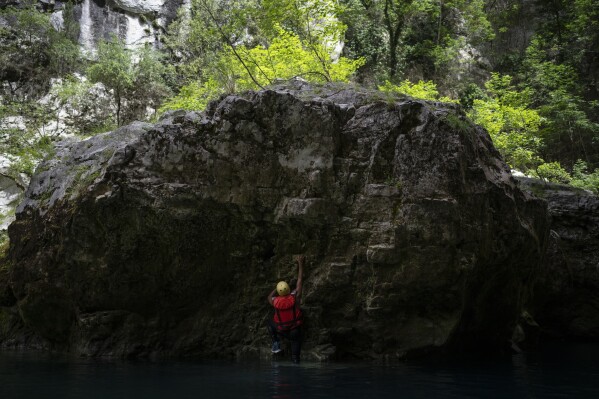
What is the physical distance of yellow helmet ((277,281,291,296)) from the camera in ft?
27.2

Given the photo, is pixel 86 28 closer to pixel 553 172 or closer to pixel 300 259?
pixel 553 172

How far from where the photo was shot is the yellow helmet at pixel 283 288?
829 centimetres

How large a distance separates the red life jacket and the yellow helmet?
67 millimetres

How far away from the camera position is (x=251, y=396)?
5.52 meters

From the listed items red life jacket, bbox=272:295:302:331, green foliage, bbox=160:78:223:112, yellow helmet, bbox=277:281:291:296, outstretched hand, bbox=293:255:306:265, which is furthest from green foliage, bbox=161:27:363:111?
red life jacket, bbox=272:295:302:331

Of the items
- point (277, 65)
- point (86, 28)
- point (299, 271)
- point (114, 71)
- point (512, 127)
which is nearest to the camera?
point (299, 271)

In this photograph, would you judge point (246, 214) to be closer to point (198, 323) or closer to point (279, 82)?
point (198, 323)

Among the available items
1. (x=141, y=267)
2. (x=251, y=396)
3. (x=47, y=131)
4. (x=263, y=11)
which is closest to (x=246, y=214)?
(x=141, y=267)

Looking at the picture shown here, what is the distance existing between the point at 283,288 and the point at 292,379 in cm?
187

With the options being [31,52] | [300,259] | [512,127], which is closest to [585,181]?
[512,127]

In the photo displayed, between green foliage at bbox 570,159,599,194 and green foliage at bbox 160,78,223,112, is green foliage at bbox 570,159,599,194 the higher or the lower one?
the lower one

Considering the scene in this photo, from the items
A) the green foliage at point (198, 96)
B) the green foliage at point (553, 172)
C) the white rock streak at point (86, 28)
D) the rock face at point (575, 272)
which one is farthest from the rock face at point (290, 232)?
the white rock streak at point (86, 28)

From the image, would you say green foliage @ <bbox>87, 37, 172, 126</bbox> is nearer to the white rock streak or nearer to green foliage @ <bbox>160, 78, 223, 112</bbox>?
the white rock streak

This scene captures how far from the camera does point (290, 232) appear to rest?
29.2ft
